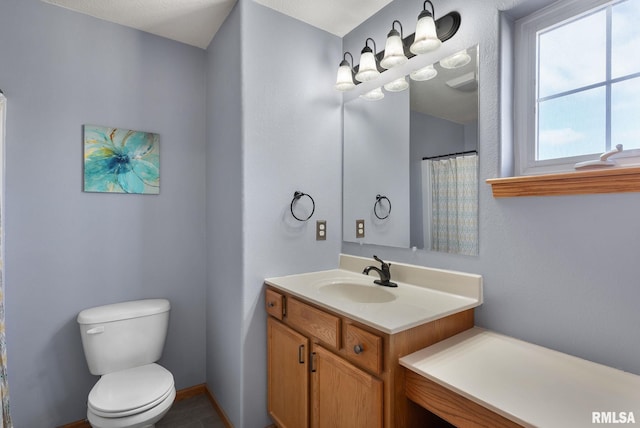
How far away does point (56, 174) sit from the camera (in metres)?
1.81

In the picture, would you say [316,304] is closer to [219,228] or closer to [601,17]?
[219,228]

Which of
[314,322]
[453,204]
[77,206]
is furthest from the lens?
[77,206]

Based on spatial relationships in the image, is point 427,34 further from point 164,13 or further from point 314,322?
point 164,13

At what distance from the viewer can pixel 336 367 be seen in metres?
1.28

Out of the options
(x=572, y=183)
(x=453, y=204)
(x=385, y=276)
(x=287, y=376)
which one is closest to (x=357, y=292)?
(x=385, y=276)

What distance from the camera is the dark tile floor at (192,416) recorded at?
1.91 metres

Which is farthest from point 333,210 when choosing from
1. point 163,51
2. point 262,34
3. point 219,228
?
point 163,51

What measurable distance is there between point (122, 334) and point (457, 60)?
236cm

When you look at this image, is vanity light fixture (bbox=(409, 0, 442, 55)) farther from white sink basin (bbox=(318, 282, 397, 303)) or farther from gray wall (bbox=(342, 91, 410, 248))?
white sink basin (bbox=(318, 282, 397, 303))

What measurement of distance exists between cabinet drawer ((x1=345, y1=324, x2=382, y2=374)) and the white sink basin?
432 millimetres

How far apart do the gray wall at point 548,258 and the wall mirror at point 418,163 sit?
0.07 meters

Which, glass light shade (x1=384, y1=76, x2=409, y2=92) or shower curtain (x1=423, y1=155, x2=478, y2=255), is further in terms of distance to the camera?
glass light shade (x1=384, y1=76, x2=409, y2=92)

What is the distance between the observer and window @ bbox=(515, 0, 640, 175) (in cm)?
107

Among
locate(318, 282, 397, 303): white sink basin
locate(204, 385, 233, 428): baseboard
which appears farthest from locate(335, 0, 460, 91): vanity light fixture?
locate(204, 385, 233, 428): baseboard
